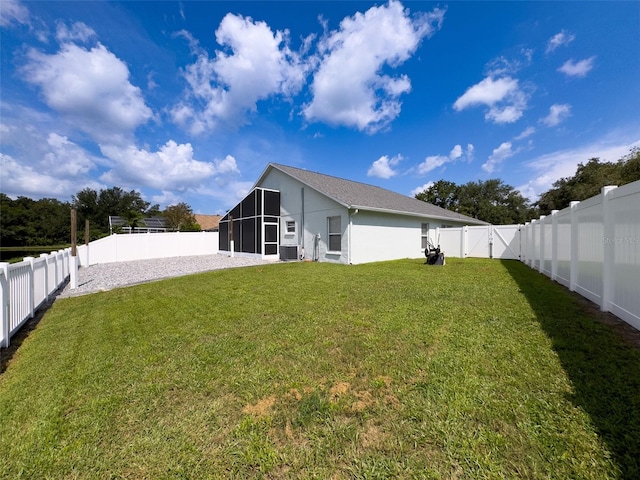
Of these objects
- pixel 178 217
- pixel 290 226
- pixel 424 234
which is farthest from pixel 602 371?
pixel 178 217

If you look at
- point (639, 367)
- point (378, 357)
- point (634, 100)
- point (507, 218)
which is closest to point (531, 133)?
point (634, 100)

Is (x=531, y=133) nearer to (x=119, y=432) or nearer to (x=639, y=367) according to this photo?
(x=639, y=367)

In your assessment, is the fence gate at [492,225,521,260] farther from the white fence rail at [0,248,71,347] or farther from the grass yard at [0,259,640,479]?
the white fence rail at [0,248,71,347]

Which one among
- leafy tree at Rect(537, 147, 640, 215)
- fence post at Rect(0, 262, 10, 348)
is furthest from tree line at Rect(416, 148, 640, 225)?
fence post at Rect(0, 262, 10, 348)

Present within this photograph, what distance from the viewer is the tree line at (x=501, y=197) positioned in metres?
30.4

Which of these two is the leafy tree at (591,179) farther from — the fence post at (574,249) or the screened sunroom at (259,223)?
the screened sunroom at (259,223)

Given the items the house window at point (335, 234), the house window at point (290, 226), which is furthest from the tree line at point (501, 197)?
the house window at point (290, 226)

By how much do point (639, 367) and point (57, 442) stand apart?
17.1 ft

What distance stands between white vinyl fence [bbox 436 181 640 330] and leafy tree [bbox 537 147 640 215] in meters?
25.6

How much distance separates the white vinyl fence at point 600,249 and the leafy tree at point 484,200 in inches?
1403

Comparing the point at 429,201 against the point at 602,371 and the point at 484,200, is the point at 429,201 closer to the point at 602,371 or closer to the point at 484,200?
the point at 484,200

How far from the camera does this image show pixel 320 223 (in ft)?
43.7

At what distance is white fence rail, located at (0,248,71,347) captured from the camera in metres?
3.78

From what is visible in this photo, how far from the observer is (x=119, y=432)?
2031 mm
